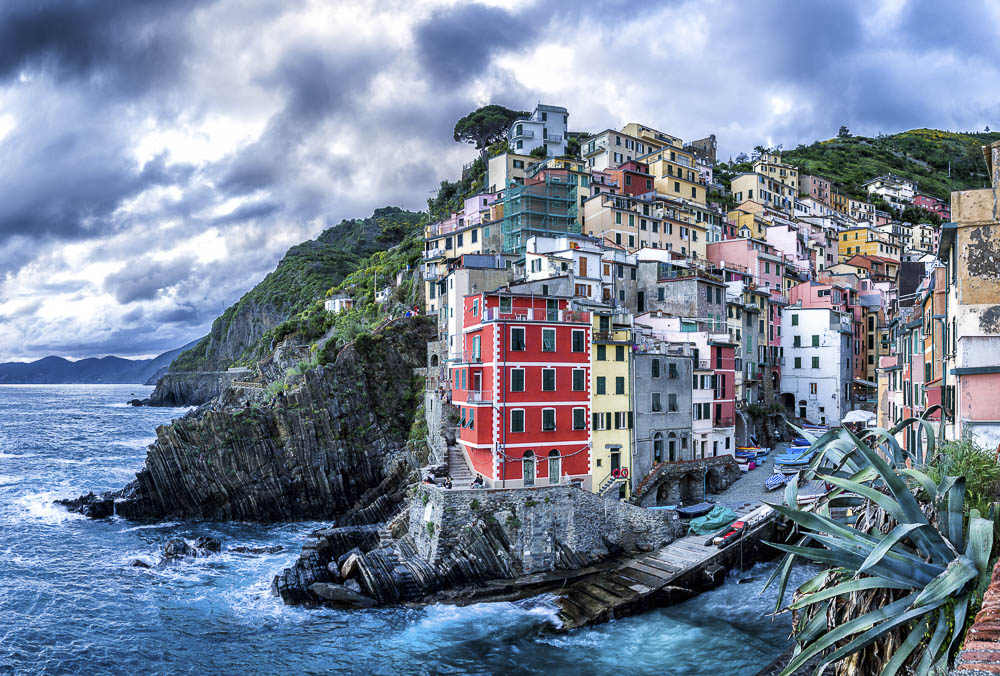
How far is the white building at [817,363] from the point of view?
213 ft

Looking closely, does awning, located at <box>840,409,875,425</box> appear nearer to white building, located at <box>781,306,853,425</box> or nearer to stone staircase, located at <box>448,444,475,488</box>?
white building, located at <box>781,306,853,425</box>

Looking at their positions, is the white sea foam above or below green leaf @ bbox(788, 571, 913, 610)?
below

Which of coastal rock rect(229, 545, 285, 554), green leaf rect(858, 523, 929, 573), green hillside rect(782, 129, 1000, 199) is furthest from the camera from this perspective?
green hillside rect(782, 129, 1000, 199)

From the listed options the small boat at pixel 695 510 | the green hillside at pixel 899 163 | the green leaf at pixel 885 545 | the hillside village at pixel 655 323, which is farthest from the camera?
the green hillside at pixel 899 163

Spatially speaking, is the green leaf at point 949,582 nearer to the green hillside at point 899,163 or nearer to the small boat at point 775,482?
the small boat at point 775,482

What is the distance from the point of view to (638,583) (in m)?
34.9

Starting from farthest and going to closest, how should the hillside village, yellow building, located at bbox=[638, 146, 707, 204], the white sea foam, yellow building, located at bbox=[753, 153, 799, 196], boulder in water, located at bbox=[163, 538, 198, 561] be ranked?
yellow building, located at bbox=[753, 153, 799, 196] → yellow building, located at bbox=[638, 146, 707, 204] → the white sea foam → boulder in water, located at bbox=[163, 538, 198, 561] → the hillside village

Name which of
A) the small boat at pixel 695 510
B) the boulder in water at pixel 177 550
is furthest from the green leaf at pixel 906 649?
the boulder in water at pixel 177 550

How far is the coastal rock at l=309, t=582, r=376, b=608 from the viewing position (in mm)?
34625

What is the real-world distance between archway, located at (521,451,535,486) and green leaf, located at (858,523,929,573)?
98.8 ft

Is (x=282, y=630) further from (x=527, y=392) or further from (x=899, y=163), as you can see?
(x=899, y=163)

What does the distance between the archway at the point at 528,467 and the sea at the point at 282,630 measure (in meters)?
7.47

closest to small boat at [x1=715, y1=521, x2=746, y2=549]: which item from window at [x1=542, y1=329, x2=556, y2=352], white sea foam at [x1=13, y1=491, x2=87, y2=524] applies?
window at [x1=542, y1=329, x2=556, y2=352]

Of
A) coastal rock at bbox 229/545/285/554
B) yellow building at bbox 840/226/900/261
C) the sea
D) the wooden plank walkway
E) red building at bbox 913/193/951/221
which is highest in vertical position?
red building at bbox 913/193/951/221
